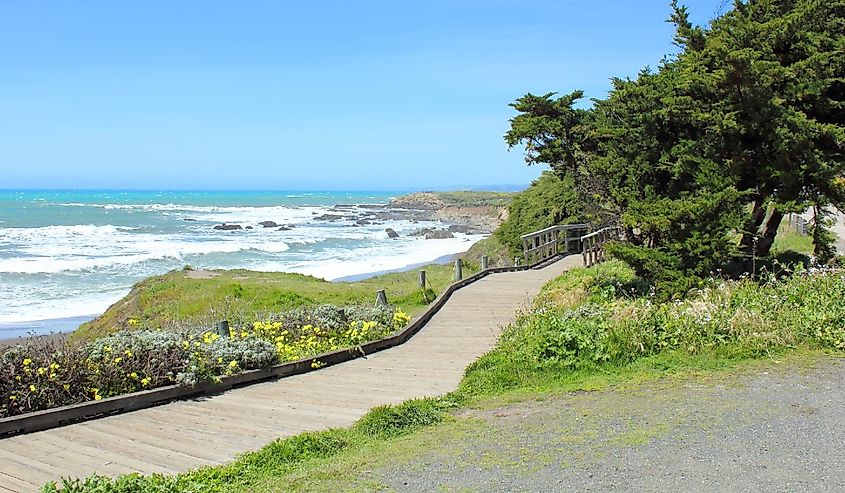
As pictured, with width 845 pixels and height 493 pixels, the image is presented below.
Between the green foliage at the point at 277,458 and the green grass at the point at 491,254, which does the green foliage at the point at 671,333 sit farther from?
the green grass at the point at 491,254

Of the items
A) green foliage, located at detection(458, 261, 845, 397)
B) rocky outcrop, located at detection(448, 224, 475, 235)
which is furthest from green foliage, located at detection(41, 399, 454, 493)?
rocky outcrop, located at detection(448, 224, 475, 235)

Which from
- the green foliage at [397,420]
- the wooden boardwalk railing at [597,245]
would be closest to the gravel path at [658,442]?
the green foliage at [397,420]

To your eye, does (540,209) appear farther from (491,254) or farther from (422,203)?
(422,203)

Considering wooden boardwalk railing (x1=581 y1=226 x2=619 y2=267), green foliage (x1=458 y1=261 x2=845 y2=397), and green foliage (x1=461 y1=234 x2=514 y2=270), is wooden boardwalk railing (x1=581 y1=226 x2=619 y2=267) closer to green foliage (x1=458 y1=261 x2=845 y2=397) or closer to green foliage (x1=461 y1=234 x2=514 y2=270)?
green foliage (x1=461 y1=234 x2=514 y2=270)

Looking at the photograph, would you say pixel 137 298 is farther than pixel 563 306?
Yes

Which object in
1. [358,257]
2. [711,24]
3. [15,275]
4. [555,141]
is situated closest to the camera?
[711,24]

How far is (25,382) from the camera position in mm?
7453

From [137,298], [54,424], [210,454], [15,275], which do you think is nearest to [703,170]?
[210,454]

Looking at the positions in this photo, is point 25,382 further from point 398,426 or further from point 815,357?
point 815,357

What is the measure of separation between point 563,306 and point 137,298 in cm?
1705

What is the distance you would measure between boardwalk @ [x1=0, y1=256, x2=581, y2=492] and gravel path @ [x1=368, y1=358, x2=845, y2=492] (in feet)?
5.69

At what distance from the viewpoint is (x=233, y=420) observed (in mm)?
7391

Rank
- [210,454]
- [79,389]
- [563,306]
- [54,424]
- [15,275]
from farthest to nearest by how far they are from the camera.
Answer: [15,275] → [563,306] → [79,389] → [54,424] → [210,454]

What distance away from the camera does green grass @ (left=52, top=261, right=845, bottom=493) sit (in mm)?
5320
